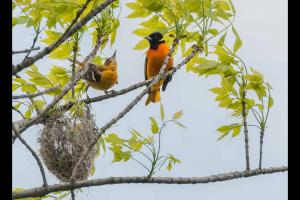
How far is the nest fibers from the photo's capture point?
2.54 meters

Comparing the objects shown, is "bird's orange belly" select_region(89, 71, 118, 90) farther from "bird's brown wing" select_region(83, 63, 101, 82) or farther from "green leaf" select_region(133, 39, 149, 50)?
"green leaf" select_region(133, 39, 149, 50)

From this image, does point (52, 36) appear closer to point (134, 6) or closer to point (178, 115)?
point (134, 6)

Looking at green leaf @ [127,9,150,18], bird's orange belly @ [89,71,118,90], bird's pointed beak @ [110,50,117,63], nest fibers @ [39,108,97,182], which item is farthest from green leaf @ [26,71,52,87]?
bird's pointed beak @ [110,50,117,63]

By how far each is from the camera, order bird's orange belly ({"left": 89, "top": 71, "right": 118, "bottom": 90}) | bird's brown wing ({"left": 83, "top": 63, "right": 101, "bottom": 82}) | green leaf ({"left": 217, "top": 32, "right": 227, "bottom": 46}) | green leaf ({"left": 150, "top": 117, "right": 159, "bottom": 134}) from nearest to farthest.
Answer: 1. green leaf ({"left": 150, "top": 117, "right": 159, "bottom": 134})
2. green leaf ({"left": 217, "top": 32, "right": 227, "bottom": 46})
3. bird's brown wing ({"left": 83, "top": 63, "right": 101, "bottom": 82})
4. bird's orange belly ({"left": 89, "top": 71, "right": 118, "bottom": 90})

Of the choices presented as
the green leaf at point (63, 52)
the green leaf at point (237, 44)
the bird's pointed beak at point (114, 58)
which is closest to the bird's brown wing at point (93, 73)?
the bird's pointed beak at point (114, 58)

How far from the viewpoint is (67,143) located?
8.51 feet

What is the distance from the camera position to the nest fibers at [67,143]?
2.54 metres

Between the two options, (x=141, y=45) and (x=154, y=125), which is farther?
(x=141, y=45)

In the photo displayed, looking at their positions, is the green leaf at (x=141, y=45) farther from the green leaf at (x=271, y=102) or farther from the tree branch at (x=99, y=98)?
the green leaf at (x=271, y=102)

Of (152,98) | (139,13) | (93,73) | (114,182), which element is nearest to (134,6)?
(139,13)

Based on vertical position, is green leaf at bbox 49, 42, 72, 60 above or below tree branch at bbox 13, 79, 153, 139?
above
